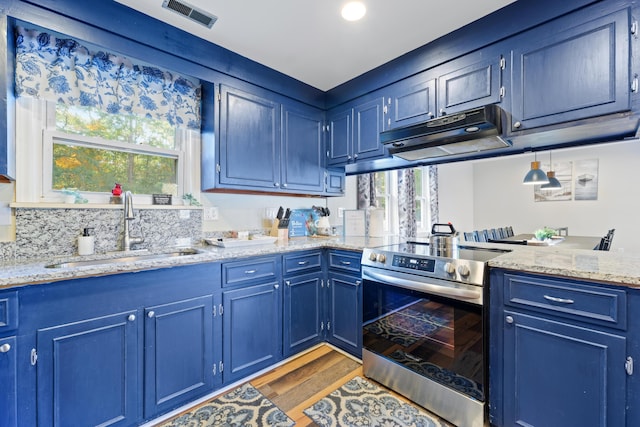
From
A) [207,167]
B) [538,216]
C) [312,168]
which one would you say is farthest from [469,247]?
[538,216]

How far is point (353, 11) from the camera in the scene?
1.72 metres

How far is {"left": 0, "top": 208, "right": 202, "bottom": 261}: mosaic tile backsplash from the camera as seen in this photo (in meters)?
1.60

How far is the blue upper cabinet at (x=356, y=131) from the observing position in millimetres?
2436

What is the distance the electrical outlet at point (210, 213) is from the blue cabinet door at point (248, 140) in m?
0.33

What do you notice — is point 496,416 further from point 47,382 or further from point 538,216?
point 538,216

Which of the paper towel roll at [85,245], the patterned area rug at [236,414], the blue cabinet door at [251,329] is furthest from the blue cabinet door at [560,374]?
the paper towel roll at [85,245]

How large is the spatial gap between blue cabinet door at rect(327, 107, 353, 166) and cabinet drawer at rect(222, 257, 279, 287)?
1242 millimetres

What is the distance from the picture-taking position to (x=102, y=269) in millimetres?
1335

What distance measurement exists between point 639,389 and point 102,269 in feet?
7.69

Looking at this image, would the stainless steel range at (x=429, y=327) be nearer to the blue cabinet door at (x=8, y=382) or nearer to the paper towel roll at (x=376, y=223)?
the paper towel roll at (x=376, y=223)

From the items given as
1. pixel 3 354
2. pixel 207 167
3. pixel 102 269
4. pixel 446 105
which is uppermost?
pixel 446 105

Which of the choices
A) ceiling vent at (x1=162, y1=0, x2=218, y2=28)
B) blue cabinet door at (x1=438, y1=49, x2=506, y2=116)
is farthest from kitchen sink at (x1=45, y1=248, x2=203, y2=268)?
blue cabinet door at (x1=438, y1=49, x2=506, y2=116)

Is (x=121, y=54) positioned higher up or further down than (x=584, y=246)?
higher up

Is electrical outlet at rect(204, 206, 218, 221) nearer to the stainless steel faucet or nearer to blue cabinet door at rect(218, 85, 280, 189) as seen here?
blue cabinet door at rect(218, 85, 280, 189)
